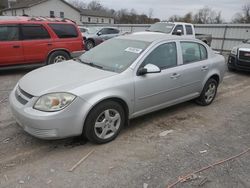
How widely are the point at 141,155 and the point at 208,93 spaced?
111 inches

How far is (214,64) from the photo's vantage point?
5.71m

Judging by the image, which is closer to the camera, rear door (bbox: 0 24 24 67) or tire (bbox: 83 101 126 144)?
Result: tire (bbox: 83 101 126 144)

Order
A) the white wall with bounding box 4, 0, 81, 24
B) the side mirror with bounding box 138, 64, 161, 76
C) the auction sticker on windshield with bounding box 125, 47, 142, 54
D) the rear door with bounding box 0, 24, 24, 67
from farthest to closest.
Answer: the white wall with bounding box 4, 0, 81, 24 → the rear door with bounding box 0, 24, 24, 67 → the auction sticker on windshield with bounding box 125, 47, 142, 54 → the side mirror with bounding box 138, 64, 161, 76

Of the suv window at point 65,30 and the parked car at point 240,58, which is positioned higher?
the suv window at point 65,30

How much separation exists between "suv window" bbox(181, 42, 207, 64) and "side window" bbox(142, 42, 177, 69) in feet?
0.96

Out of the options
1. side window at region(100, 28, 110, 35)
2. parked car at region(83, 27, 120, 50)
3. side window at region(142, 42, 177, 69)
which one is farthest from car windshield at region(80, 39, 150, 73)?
side window at region(100, 28, 110, 35)

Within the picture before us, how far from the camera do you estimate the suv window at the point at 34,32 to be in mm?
8244

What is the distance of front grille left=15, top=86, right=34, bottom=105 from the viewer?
3571 mm

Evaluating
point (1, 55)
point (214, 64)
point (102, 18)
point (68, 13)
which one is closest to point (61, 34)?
point (1, 55)

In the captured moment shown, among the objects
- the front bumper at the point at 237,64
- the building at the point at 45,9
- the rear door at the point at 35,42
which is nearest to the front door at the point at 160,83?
the rear door at the point at 35,42

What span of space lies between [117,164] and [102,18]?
65087 millimetres

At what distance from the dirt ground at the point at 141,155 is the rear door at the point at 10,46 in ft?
10.6

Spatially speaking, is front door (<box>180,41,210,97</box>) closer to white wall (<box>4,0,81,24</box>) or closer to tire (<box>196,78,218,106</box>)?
tire (<box>196,78,218,106</box>)

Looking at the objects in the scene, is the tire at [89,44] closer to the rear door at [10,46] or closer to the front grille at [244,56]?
the rear door at [10,46]
